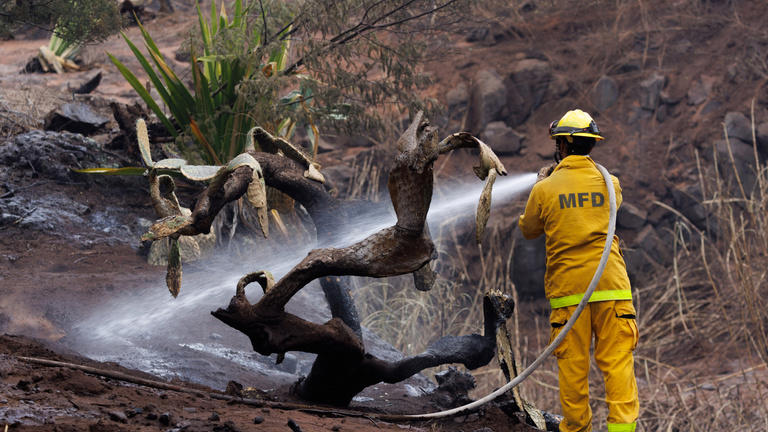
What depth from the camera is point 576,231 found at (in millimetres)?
3422

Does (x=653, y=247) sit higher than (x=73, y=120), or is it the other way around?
(x=73, y=120)

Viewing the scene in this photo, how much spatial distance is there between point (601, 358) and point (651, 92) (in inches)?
321

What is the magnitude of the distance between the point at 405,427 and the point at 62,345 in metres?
1.98

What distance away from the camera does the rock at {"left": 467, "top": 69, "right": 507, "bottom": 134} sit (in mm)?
10680

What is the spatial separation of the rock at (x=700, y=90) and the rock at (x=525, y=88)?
200cm

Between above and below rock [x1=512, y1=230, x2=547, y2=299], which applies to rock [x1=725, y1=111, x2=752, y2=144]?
above

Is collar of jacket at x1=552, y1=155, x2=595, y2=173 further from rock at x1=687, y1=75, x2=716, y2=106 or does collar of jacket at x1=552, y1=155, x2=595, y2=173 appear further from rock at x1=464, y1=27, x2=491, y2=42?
rock at x1=464, y1=27, x2=491, y2=42

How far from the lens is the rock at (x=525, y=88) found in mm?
10906

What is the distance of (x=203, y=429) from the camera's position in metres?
2.36

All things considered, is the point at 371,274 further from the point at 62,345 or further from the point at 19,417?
the point at 62,345

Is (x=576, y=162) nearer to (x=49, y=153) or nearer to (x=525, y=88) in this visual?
(x=49, y=153)

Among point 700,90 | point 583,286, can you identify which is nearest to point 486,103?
point 700,90

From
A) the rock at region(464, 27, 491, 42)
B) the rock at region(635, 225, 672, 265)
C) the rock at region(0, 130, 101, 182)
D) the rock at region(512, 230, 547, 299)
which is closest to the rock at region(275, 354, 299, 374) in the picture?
the rock at region(0, 130, 101, 182)

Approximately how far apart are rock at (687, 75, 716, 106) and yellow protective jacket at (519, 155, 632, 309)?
778 centimetres
